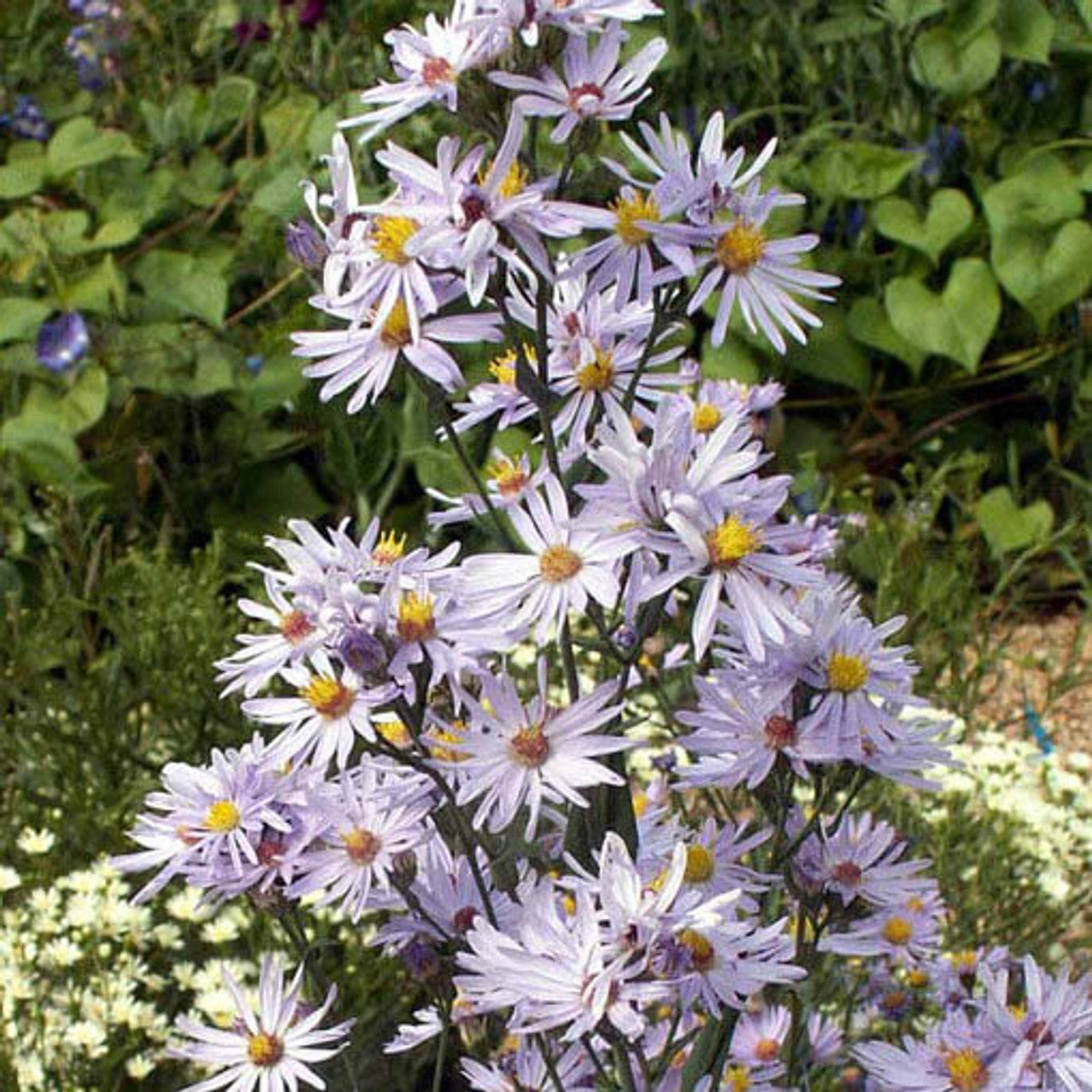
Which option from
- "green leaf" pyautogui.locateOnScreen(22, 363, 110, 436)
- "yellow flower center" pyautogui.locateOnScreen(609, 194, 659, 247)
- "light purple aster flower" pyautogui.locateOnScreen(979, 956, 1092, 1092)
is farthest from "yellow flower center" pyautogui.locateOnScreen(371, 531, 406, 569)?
"green leaf" pyautogui.locateOnScreen(22, 363, 110, 436)

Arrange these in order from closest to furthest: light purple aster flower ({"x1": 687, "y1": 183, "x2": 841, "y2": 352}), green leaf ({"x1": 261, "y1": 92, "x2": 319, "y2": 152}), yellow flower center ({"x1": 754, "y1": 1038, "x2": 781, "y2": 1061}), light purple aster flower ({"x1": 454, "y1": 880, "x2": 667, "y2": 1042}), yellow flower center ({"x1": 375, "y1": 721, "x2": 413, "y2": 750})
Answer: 1. light purple aster flower ({"x1": 454, "y1": 880, "x2": 667, "y2": 1042})
2. light purple aster flower ({"x1": 687, "y1": 183, "x2": 841, "y2": 352})
3. yellow flower center ({"x1": 375, "y1": 721, "x2": 413, "y2": 750})
4. yellow flower center ({"x1": 754, "y1": 1038, "x2": 781, "y2": 1061})
5. green leaf ({"x1": 261, "y1": 92, "x2": 319, "y2": 152})

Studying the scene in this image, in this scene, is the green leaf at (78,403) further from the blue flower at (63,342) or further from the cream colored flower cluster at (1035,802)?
the cream colored flower cluster at (1035,802)

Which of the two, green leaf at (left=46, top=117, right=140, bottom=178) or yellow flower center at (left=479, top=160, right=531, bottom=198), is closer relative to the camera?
yellow flower center at (left=479, top=160, right=531, bottom=198)

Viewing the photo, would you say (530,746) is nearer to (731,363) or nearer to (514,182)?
(514,182)

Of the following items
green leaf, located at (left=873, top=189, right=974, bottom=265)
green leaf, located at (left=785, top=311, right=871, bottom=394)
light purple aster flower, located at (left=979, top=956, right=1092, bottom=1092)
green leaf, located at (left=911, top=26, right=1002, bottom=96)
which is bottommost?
green leaf, located at (left=785, top=311, right=871, bottom=394)

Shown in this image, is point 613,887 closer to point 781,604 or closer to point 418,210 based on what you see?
point 781,604

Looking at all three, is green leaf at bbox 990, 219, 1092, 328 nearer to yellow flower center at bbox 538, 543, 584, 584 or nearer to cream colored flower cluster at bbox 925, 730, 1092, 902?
cream colored flower cluster at bbox 925, 730, 1092, 902

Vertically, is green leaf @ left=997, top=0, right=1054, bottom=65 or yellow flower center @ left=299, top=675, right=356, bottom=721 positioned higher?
yellow flower center @ left=299, top=675, right=356, bottom=721

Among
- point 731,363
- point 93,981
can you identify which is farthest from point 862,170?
point 93,981

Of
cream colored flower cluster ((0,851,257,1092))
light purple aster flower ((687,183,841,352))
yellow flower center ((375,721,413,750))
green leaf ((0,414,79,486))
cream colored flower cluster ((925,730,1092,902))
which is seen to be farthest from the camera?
green leaf ((0,414,79,486))
